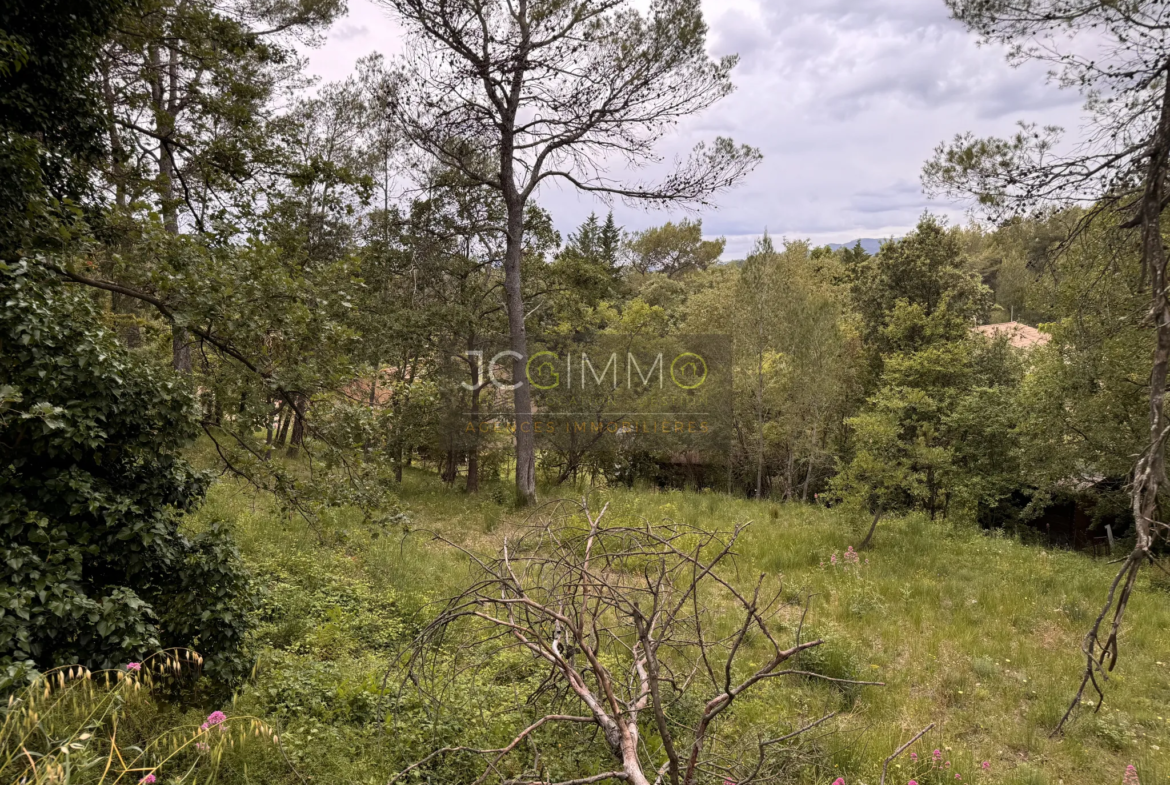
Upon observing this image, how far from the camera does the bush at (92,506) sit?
2.78 meters

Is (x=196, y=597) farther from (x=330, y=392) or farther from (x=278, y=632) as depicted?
(x=330, y=392)

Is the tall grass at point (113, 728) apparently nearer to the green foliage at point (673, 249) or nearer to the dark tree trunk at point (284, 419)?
the dark tree trunk at point (284, 419)

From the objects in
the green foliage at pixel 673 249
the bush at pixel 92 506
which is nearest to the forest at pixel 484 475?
the bush at pixel 92 506

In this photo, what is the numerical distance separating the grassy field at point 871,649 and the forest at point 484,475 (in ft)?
0.14

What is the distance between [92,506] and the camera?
304 centimetres

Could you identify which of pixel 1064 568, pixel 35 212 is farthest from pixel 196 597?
pixel 1064 568

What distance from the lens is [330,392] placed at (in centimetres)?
495

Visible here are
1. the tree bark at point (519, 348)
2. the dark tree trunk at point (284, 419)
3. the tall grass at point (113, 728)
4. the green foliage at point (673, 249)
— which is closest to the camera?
the tall grass at point (113, 728)

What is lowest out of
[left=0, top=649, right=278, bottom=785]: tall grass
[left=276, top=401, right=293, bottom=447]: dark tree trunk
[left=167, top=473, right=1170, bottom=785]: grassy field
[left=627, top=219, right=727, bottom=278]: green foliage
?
[left=167, top=473, right=1170, bottom=785]: grassy field

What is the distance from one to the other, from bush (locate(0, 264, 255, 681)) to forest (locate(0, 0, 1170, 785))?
0.08ft

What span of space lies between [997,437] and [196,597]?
15.9 metres

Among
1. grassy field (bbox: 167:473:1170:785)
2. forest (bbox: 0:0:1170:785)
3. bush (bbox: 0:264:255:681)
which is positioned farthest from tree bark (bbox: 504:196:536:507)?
bush (bbox: 0:264:255:681)

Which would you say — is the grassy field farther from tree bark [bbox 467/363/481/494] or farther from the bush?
tree bark [bbox 467/363/481/494]

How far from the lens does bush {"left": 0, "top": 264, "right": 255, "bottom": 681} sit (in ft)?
9.13
